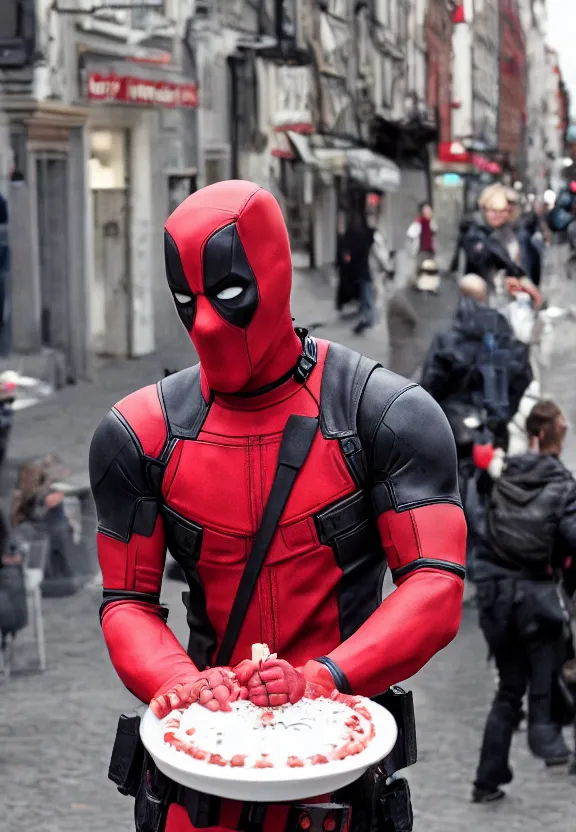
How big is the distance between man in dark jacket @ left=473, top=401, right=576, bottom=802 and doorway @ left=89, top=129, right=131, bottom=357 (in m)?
3.88

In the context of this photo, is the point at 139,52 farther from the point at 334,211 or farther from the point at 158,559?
the point at 158,559

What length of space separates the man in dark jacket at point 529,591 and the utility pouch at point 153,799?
3027mm

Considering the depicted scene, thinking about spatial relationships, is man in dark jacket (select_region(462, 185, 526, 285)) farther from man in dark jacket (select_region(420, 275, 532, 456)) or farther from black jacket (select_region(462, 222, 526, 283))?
man in dark jacket (select_region(420, 275, 532, 456))

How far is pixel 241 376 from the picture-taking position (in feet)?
9.36

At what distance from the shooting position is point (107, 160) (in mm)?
9562

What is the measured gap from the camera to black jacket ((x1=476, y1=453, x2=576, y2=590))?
5.80 m

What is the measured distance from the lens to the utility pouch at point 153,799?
9.81ft

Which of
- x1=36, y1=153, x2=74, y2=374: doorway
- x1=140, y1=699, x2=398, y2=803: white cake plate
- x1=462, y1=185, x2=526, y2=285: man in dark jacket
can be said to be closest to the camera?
x1=140, y1=699, x2=398, y2=803: white cake plate

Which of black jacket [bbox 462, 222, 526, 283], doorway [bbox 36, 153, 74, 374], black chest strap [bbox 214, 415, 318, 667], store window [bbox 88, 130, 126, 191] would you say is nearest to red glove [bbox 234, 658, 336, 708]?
black chest strap [bbox 214, 415, 318, 667]

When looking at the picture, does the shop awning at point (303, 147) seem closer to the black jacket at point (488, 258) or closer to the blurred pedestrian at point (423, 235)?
the blurred pedestrian at point (423, 235)

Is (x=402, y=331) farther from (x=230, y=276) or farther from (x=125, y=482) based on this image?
(x=230, y=276)

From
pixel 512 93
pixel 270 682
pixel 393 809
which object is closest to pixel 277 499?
pixel 270 682

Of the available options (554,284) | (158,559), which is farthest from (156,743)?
(554,284)

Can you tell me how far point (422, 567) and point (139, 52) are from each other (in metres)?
7.50
